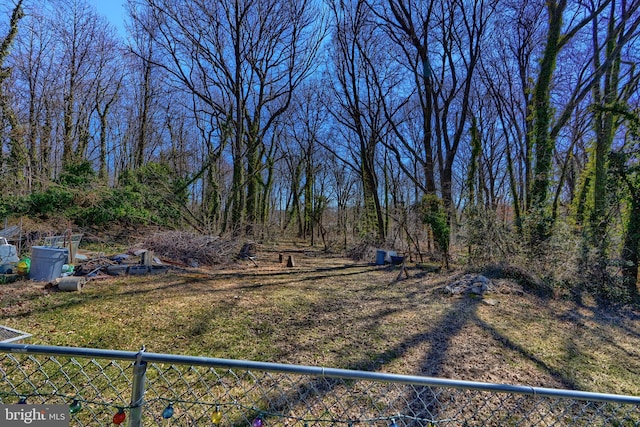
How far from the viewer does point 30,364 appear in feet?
8.77

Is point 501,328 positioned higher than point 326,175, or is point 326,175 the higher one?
point 326,175

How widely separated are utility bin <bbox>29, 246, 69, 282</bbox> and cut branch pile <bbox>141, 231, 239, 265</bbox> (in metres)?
2.43

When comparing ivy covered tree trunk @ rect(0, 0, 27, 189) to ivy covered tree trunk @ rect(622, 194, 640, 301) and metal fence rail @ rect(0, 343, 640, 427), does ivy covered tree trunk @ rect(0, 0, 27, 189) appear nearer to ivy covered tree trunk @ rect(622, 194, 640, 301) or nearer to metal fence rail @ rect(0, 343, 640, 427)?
metal fence rail @ rect(0, 343, 640, 427)

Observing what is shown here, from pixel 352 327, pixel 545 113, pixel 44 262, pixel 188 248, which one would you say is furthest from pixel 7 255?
pixel 545 113

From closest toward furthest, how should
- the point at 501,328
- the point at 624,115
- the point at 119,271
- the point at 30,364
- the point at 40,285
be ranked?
1. the point at 30,364
2. the point at 501,328
3. the point at 40,285
4. the point at 119,271
5. the point at 624,115

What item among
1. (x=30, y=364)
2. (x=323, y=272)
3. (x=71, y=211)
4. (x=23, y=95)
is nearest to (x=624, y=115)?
(x=323, y=272)

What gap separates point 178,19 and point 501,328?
39.6 ft

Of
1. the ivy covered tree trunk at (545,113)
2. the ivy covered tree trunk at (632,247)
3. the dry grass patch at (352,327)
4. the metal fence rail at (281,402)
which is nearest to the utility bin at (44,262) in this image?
the dry grass patch at (352,327)

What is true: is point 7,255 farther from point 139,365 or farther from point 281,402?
point 139,365

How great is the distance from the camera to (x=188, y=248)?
302 inches

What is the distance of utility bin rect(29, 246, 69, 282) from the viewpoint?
4.87 metres

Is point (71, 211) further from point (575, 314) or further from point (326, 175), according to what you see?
point (326, 175)

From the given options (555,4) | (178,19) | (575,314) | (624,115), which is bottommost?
(575,314)

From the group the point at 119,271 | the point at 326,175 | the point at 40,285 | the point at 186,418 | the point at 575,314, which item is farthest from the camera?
the point at 326,175
